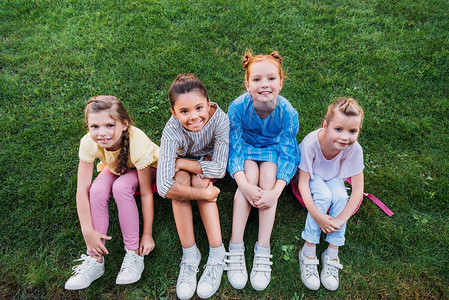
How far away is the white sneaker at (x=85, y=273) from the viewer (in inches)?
89.7

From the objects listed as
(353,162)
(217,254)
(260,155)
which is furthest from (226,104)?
(217,254)

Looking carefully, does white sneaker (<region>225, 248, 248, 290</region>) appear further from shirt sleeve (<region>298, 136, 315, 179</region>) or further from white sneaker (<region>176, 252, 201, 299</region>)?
shirt sleeve (<region>298, 136, 315, 179</region>)

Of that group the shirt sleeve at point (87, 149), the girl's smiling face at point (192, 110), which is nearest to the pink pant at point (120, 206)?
the shirt sleeve at point (87, 149)

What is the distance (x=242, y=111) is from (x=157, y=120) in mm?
1244

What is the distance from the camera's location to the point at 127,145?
2.42 m

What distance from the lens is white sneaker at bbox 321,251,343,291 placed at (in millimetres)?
2393

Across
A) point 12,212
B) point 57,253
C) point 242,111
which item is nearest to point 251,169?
point 242,111

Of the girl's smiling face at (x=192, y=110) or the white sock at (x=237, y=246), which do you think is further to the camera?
the white sock at (x=237, y=246)

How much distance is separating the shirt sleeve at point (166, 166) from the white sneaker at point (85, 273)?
80cm

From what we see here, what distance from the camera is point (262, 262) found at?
245cm

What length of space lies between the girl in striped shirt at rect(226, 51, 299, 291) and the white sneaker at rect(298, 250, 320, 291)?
0.95ft

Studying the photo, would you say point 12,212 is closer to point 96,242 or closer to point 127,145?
point 96,242

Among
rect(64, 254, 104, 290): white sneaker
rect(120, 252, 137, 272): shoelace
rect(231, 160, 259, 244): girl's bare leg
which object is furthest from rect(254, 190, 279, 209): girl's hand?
rect(64, 254, 104, 290): white sneaker

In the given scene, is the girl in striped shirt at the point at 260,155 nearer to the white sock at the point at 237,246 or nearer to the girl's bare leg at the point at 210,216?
the white sock at the point at 237,246
